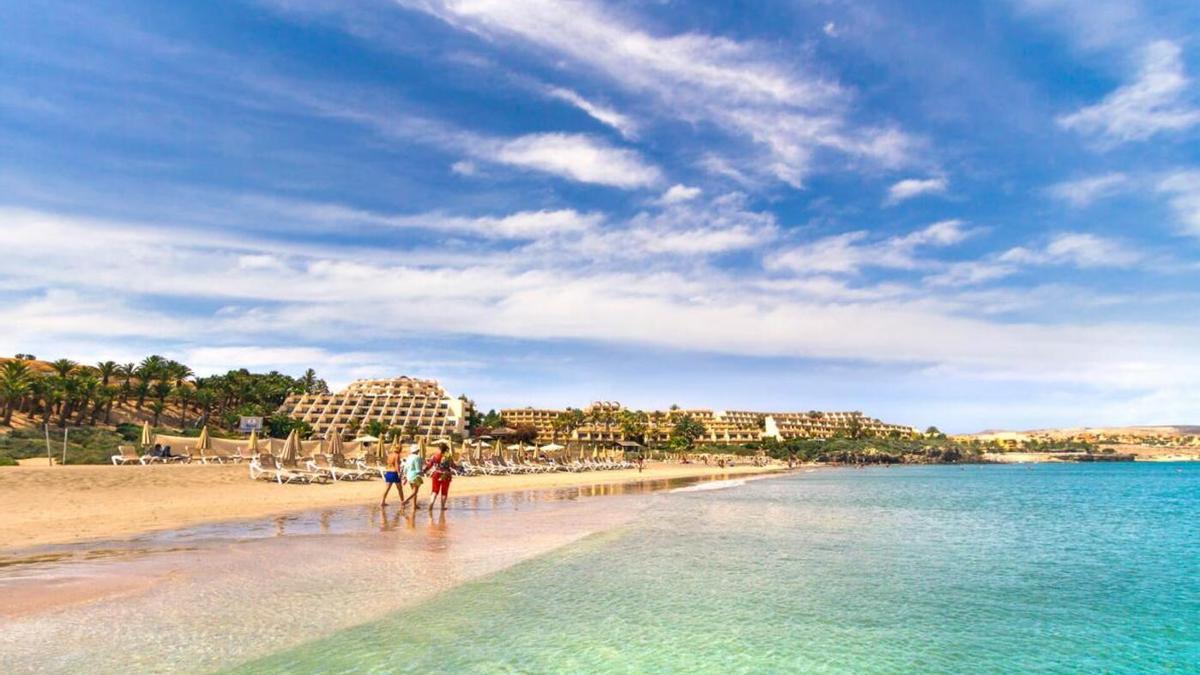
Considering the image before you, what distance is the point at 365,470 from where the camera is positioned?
35.1m

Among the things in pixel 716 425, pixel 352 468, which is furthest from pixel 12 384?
pixel 716 425

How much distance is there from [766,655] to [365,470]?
31.3m

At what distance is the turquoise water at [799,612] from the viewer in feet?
23.0

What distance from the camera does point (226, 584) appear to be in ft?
30.3

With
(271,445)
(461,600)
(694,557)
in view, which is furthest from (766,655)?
(271,445)

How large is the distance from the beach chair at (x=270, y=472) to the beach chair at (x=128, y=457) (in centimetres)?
718

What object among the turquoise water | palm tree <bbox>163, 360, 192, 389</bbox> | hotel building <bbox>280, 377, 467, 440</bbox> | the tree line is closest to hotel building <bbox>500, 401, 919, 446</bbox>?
hotel building <bbox>280, 377, 467, 440</bbox>

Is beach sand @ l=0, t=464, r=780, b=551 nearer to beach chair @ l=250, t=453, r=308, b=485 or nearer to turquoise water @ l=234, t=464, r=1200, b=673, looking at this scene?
beach chair @ l=250, t=453, r=308, b=485

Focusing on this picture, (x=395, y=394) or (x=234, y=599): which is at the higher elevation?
(x=395, y=394)

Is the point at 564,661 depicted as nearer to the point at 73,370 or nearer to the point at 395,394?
the point at 73,370

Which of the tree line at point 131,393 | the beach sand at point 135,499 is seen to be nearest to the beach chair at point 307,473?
the beach sand at point 135,499

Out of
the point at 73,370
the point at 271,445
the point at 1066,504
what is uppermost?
the point at 73,370

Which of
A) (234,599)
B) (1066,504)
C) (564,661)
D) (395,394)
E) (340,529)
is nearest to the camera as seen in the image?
(564,661)

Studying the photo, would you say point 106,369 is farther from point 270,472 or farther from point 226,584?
point 226,584
